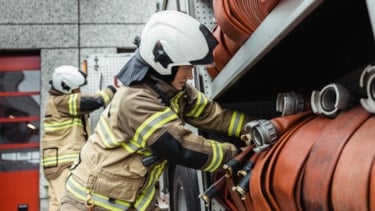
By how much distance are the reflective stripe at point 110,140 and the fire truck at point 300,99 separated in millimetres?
328

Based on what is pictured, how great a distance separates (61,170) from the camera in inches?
144

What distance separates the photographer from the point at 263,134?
1.13 meters

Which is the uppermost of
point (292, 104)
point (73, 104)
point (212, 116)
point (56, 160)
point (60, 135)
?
point (292, 104)

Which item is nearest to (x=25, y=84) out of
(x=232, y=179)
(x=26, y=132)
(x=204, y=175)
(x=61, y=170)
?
(x=26, y=132)

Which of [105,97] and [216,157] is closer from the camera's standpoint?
[216,157]

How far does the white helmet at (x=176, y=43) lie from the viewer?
143 centimetres

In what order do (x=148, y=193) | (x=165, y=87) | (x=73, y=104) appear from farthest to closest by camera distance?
(x=73, y=104)
(x=148, y=193)
(x=165, y=87)

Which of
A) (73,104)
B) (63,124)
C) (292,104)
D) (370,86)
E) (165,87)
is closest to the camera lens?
(370,86)

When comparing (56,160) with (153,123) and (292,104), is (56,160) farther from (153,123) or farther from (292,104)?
(292,104)

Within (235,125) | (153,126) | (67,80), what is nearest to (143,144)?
(153,126)

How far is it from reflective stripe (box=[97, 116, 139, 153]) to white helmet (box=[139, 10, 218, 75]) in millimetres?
321

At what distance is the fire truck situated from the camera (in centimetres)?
82

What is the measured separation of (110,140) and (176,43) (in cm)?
49

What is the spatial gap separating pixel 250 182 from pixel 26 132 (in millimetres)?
4260
